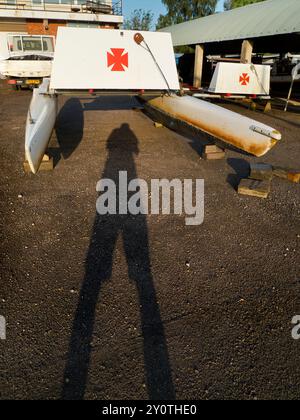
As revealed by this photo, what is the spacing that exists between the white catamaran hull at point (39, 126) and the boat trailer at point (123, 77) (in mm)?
19

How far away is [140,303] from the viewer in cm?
290

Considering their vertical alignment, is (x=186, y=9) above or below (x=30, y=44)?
above

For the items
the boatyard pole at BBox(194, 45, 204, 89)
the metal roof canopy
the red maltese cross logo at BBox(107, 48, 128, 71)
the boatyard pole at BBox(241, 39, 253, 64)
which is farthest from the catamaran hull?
the boatyard pole at BBox(194, 45, 204, 89)

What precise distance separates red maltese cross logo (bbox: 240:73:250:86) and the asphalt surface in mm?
7971

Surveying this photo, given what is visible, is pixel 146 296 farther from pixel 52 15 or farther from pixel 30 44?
pixel 52 15

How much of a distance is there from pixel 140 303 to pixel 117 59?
619 centimetres

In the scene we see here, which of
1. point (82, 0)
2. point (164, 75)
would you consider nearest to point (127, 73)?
point (164, 75)

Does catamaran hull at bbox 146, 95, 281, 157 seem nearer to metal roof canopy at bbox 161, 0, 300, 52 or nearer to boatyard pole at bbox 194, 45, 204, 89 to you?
metal roof canopy at bbox 161, 0, 300, 52

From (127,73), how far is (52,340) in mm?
6459

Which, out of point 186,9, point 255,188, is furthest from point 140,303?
point 186,9

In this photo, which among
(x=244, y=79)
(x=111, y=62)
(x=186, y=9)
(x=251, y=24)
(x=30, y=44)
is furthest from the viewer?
(x=186, y=9)

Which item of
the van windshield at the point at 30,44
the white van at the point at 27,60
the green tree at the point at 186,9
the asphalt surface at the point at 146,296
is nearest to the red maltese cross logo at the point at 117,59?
the asphalt surface at the point at 146,296

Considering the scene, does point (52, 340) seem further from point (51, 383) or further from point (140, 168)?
point (140, 168)
